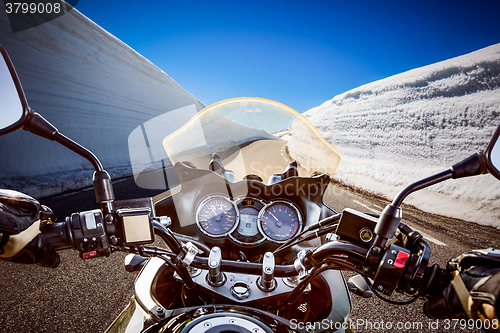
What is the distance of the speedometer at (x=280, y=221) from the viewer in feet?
6.66

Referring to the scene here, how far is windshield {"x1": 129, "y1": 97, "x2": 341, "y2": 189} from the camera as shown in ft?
6.32

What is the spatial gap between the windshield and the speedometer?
0.36 meters

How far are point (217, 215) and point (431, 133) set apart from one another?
514 inches

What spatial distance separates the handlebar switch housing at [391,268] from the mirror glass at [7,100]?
1.62 meters

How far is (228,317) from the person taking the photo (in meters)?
0.78

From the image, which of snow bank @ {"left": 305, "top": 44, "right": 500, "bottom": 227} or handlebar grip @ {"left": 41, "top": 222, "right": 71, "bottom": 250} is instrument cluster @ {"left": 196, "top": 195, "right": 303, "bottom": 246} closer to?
handlebar grip @ {"left": 41, "top": 222, "right": 71, "bottom": 250}

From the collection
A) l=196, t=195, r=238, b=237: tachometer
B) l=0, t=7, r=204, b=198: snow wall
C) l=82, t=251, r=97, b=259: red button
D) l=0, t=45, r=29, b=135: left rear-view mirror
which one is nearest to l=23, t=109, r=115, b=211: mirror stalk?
l=82, t=251, r=97, b=259: red button

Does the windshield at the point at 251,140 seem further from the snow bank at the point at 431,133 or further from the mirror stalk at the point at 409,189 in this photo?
the snow bank at the point at 431,133

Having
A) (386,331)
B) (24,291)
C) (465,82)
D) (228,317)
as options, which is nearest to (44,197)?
(24,291)

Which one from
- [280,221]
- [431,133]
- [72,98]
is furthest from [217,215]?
[72,98]

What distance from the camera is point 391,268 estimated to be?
0.80 metres

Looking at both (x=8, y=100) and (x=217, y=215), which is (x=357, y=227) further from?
(x=8, y=100)

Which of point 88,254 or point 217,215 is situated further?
point 217,215

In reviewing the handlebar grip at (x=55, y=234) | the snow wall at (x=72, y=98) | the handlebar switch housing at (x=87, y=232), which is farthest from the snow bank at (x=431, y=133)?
the snow wall at (x=72, y=98)
